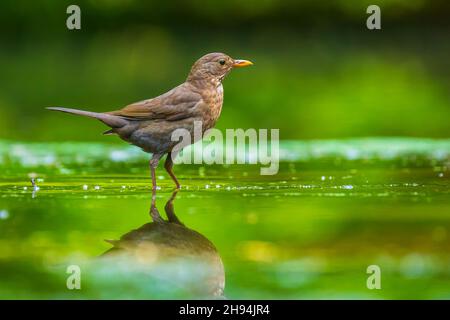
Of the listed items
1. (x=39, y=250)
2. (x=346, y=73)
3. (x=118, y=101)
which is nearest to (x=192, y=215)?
(x=39, y=250)

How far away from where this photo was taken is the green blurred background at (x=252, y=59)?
42.9 feet

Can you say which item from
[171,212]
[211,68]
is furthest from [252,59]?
[171,212]

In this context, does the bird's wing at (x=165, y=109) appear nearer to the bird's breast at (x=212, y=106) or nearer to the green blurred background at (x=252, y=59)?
the bird's breast at (x=212, y=106)

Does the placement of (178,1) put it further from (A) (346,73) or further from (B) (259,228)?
(B) (259,228)

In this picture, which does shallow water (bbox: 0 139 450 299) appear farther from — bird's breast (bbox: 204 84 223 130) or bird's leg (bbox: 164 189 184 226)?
bird's breast (bbox: 204 84 223 130)

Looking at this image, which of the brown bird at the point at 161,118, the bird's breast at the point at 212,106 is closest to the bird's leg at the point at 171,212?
the brown bird at the point at 161,118

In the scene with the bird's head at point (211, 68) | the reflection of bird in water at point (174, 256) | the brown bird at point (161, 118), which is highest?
the bird's head at point (211, 68)

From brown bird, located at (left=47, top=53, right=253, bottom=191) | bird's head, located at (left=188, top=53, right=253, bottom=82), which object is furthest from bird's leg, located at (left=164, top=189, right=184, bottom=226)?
bird's head, located at (left=188, top=53, right=253, bottom=82)

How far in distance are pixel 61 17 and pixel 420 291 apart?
20.2 m

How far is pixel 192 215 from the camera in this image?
6359 millimetres

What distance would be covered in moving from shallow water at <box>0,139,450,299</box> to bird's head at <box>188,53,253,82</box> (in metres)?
0.87

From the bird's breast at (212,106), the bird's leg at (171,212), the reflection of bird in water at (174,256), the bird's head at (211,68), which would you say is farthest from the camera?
the bird's head at (211,68)

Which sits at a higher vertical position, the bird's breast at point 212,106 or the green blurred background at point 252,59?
the green blurred background at point 252,59

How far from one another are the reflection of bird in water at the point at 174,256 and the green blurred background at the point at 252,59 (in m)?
5.79
